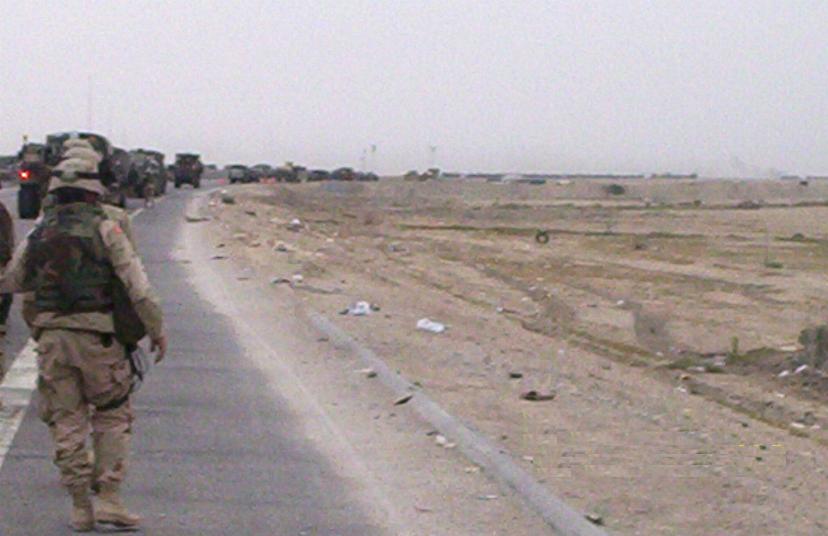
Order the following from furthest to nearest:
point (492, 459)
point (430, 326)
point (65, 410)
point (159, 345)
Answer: point (430, 326) < point (492, 459) < point (159, 345) < point (65, 410)

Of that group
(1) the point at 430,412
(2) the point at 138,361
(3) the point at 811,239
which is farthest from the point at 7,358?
(3) the point at 811,239

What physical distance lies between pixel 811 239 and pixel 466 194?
192 ft

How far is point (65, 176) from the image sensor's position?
715cm

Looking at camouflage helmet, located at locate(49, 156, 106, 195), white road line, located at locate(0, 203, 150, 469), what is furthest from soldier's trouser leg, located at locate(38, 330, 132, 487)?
white road line, located at locate(0, 203, 150, 469)

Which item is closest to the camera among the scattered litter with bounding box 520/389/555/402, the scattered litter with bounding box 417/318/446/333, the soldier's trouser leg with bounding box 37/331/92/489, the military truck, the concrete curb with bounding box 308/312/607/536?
the soldier's trouser leg with bounding box 37/331/92/489

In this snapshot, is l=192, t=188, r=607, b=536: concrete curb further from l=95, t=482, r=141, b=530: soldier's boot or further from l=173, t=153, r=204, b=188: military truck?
l=173, t=153, r=204, b=188: military truck

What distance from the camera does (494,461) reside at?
9406 millimetres

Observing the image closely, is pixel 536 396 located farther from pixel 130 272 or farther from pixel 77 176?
pixel 77 176

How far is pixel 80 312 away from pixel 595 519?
288 centimetres

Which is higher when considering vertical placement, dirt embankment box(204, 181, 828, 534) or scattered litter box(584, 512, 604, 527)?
scattered litter box(584, 512, 604, 527)

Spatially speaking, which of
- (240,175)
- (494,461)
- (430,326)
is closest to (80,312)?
(494,461)

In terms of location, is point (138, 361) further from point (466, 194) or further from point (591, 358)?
point (466, 194)

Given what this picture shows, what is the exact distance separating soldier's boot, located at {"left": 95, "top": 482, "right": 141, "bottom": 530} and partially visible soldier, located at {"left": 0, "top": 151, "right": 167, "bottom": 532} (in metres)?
0.13

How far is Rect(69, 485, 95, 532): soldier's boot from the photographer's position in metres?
7.42
